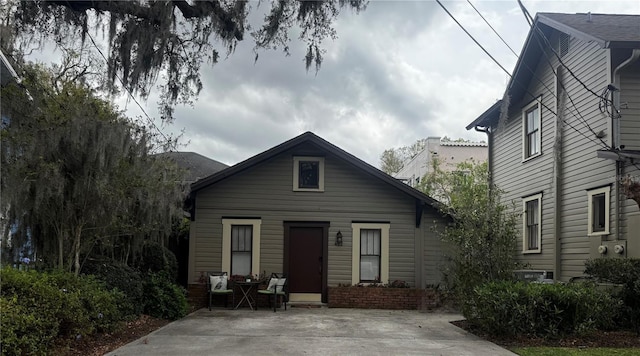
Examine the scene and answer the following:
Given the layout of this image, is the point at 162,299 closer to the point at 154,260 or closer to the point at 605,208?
the point at 154,260

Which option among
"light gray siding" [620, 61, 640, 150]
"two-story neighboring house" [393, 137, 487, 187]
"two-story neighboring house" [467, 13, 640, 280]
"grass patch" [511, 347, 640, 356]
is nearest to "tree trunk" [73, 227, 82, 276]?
"grass patch" [511, 347, 640, 356]

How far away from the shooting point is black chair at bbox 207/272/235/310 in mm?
12687

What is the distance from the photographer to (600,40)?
9719 mm

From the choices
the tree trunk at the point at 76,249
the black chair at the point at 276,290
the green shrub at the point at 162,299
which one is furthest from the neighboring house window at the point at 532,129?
the tree trunk at the point at 76,249

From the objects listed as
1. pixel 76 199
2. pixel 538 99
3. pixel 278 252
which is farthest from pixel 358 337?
pixel 538 99

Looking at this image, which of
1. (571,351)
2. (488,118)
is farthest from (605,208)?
(488,118)

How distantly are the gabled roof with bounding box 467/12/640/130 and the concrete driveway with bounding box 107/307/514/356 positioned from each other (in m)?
4.92

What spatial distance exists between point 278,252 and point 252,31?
287 inches

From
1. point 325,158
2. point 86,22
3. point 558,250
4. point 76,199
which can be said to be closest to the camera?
point 86,22

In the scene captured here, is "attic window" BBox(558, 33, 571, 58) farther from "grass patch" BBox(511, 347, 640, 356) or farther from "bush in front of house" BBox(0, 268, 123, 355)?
"bush in front of house" BBox(0, 268, 123, 355)

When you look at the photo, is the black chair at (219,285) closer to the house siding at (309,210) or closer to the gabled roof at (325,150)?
the house siding at (309,210)

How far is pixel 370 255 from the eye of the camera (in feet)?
46.2

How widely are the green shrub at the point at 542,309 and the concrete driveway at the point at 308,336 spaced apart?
471 millimetres

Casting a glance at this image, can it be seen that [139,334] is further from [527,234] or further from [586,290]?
[527,234]
